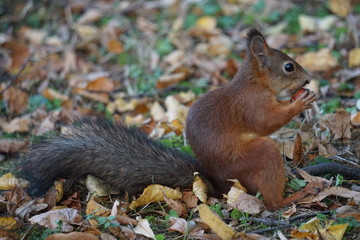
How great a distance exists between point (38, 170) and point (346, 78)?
2.82m

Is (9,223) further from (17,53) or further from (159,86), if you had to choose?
(17,53)

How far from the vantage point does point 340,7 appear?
5516 mm

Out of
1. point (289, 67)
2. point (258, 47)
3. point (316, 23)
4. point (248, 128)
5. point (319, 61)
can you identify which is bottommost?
point (319, 61)

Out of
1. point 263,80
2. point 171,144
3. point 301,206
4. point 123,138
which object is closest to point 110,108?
point 171,144

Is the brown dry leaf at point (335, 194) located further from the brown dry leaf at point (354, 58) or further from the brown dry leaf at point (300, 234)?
the brown dry leaf at point (354, 58)

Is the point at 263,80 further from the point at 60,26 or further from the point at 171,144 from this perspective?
the point at 60,26

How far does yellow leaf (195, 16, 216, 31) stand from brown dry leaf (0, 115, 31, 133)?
243 cm

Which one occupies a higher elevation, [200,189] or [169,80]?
[200,189]

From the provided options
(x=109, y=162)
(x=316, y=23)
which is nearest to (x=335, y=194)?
(x=109, y=162)

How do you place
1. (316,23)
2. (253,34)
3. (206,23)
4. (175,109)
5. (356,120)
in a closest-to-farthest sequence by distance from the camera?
(253,34)
(356,120)
(175,109)
(316,23)
(206,23)

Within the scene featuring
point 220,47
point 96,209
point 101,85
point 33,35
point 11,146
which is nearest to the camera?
point 96,209

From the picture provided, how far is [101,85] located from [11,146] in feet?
4.40

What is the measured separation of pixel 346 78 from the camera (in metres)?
4.61

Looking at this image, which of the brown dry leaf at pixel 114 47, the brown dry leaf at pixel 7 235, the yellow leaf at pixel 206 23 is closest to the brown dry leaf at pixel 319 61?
the yellow leaf at pixel 206 23
